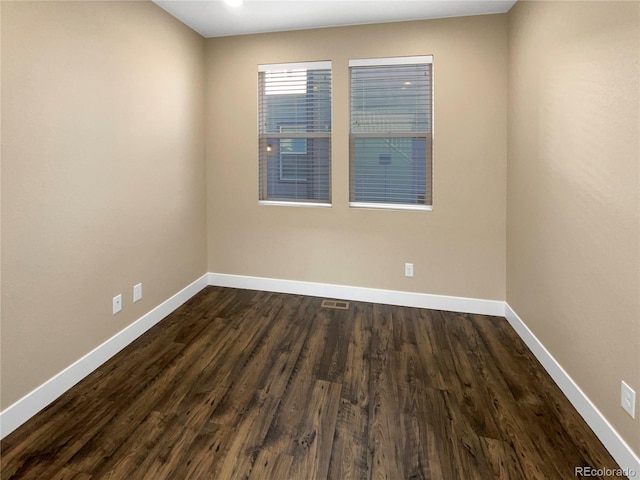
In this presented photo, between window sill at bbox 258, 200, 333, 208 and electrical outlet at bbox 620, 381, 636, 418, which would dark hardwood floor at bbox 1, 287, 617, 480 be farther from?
window sill at bbox 258, 200, 333, 208

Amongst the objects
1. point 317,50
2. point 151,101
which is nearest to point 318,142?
point 317,50

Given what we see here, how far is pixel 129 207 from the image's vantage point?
2.68 metres

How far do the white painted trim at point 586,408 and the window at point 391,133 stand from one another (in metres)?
1.49

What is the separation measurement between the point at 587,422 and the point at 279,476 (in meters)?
1.62

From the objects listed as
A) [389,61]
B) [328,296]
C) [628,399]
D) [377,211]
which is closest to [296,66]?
[389,61]

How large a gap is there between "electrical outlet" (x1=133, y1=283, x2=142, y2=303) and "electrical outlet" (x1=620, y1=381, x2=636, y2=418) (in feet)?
10.2

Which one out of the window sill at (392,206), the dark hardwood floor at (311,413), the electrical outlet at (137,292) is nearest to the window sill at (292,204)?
the window sill at (392,206)

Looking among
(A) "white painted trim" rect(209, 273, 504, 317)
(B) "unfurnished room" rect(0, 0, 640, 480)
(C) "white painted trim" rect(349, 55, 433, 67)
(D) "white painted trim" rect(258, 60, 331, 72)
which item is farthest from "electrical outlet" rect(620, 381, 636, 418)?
(D) "white painted trim" rect(258, 60, 331, 72)

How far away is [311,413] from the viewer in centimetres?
195

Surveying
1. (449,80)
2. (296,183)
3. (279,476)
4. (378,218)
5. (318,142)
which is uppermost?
(449,80)

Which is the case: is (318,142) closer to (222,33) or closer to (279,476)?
(222,33)

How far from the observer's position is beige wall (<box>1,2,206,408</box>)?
1815 mm

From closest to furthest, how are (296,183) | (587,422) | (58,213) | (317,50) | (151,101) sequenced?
1. (587,422)
2. (58,213)
3. (151,101)
4. (317,50)
5. (296,183)

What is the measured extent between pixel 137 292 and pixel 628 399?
312 cm
